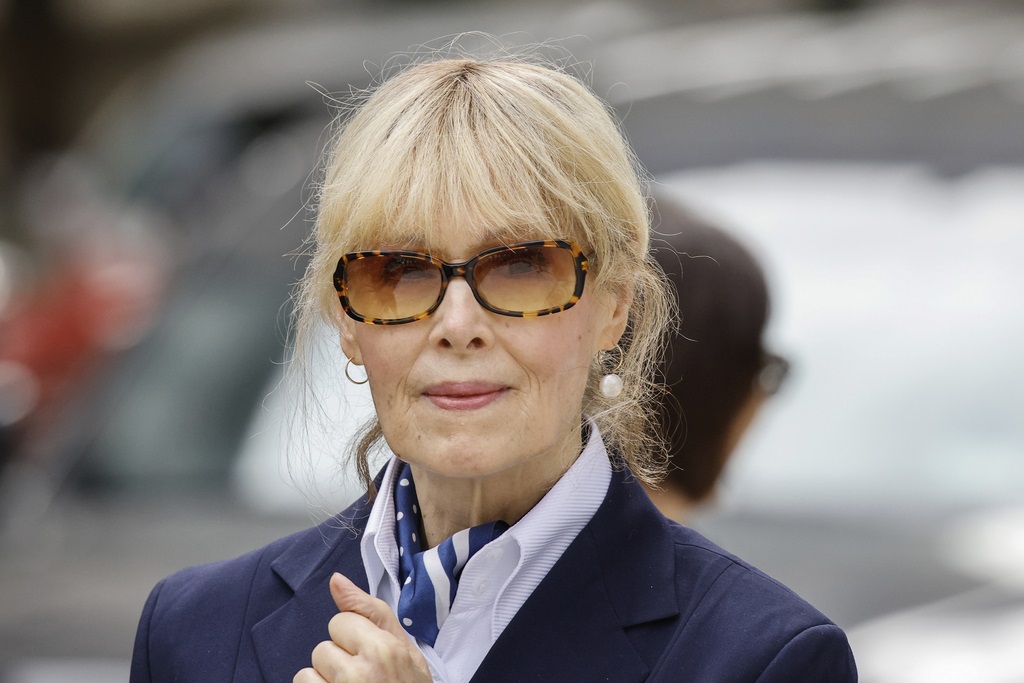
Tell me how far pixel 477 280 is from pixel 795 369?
1713 mm

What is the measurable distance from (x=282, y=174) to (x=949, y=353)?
7.59ft

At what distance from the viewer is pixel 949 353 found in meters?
3.90

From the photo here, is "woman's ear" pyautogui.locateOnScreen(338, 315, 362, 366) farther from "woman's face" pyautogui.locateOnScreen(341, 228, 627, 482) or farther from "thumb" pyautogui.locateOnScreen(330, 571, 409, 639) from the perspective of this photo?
"thumb" pyautogui.locateOnScreen(330, 571, 409, 639)

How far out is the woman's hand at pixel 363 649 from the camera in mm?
1581

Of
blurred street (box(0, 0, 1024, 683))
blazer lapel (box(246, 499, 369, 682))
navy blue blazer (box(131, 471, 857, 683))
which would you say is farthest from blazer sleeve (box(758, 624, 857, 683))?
blurred street (box(0, 0, 1024, 683))

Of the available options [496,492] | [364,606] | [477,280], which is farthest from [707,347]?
[364,606]

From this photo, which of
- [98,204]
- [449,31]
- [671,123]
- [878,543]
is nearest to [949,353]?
[878,543]

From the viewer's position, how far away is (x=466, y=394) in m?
1.71

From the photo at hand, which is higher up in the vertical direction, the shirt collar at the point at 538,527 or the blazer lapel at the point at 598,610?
the shirt collar at the point at 538,527

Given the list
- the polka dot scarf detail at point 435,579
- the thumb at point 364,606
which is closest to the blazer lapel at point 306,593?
the polka dot scarf detail at point 435,579

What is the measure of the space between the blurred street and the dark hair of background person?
2.08 ft

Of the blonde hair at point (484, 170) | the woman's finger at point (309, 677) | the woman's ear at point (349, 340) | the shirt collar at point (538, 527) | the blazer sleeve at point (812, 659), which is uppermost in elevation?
the blonde hair at point (484, 170)

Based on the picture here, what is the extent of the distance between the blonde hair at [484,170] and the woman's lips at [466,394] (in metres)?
0.16

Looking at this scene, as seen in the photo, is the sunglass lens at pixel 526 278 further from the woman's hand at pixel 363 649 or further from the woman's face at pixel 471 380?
the woman's hand at pixel 363 649
